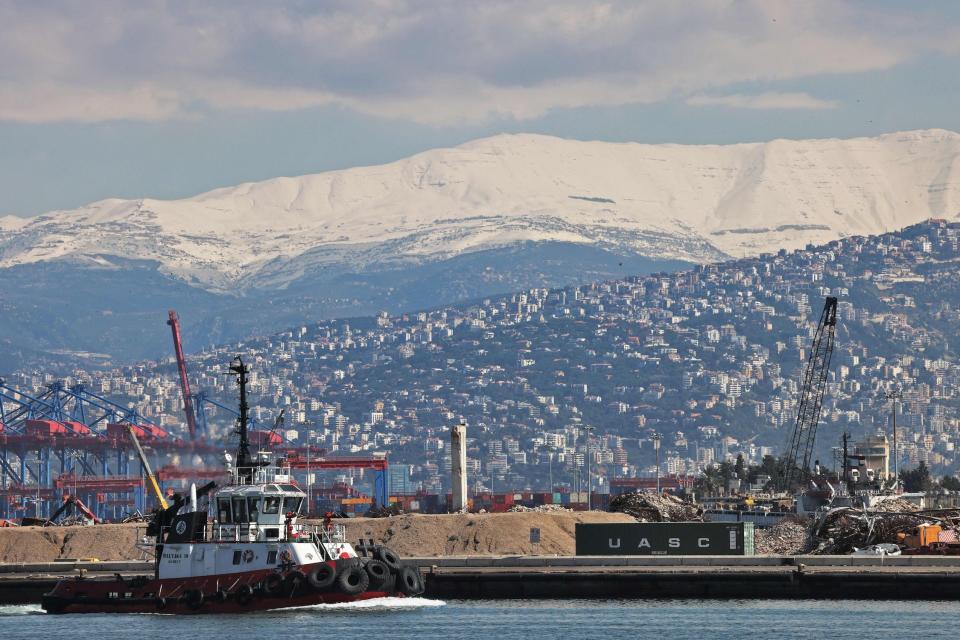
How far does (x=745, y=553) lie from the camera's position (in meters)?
104

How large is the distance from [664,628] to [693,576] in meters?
12.1

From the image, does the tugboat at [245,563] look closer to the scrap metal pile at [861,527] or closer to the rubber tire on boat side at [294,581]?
the rubber tire on boat side at [294,581]

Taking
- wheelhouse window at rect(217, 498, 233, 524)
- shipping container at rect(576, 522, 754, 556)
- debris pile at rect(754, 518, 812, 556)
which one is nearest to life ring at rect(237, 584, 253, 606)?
wheelhouse window at rect(217, 498, 233, 524)

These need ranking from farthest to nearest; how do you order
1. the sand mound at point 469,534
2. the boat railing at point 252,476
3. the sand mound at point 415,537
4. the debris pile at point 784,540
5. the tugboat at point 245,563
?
the debris pile at point 784,540 → the sand mound at point 415,537 → the sand mound at point 469,534 → the boat railing at point 252,476 → the tugboat at point 245,563

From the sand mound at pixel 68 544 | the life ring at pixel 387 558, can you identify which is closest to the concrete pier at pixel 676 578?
the life ring at pixel 387 558

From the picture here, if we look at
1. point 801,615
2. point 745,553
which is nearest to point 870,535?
point 745,553

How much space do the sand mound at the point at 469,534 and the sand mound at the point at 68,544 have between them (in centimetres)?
1284

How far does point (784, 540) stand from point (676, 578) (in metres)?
26.1

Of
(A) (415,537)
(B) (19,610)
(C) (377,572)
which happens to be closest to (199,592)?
(C) (377,572)

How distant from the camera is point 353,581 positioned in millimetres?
83812

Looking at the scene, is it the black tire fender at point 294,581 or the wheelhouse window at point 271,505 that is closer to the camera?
the black tire fender at point 294,581

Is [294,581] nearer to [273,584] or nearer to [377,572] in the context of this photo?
[273,584]

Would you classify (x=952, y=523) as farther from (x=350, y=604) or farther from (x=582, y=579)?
(x=350, y=604)

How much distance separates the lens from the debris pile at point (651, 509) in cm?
12962
